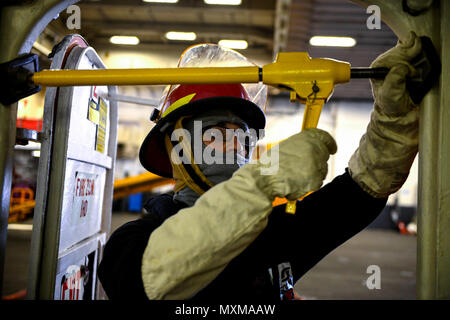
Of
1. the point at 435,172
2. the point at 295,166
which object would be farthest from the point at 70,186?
the point at 435,172

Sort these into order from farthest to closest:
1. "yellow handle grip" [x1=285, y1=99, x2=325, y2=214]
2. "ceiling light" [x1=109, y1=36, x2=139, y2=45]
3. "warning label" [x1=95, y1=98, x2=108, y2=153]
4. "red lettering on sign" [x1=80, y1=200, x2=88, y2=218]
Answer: "ceiling light" [x1=109, y1=36, x2=139, y2=45]
"warning label" [x1=95, y1=98, x2=108, y2=153]
"red lettering on sign" [x1=80, y1=200, x2=88, y2=218]
"yellow handle grip" [x1=285, y1=99, x2=325, y2=214]

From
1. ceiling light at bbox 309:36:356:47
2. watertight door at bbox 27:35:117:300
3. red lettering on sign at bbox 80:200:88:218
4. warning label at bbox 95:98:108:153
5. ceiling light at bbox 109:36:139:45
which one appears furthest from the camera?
ceiling light at bbox 109:36:139:45

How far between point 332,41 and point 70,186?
23.8 ft

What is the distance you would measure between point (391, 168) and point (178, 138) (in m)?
0.85

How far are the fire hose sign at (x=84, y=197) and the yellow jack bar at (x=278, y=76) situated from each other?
82 centimetres

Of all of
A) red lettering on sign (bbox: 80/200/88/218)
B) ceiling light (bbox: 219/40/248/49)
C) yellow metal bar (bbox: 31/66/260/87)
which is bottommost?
red lettering on sign (bbox: 80/200/88/218)

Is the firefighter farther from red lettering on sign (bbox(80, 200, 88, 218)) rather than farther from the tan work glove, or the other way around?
red lettering on sign (bbox(80, 200, 88, 218))

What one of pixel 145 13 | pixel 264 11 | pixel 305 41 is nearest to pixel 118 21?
pixel 145 13

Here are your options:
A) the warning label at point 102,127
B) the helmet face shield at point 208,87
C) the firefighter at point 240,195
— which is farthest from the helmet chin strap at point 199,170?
the warning label at point 102,127

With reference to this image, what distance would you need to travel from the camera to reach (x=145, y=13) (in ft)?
25.8

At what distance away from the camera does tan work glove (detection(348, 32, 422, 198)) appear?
37.1 inches

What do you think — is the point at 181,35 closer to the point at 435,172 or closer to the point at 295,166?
the point at 295,166

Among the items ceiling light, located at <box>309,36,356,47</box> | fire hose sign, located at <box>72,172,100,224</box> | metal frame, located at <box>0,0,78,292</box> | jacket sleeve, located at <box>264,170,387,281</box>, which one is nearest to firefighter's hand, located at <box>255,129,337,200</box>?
jacket sleeve, located at <box>264,170,387,281</box>

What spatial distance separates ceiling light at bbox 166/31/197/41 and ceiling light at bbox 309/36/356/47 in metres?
2.89
